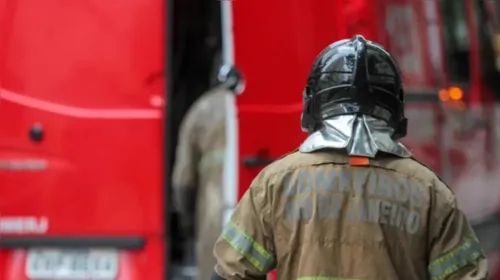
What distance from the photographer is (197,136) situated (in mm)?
4793

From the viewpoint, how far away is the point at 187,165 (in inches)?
189

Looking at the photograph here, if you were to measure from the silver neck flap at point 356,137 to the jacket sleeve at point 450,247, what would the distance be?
6.7 inches

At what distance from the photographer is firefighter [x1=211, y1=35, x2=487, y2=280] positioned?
8.30 feet

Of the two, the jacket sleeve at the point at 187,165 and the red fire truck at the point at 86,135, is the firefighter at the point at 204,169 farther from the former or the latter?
the red fire truck at the point at 86,135

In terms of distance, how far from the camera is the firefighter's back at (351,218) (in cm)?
253

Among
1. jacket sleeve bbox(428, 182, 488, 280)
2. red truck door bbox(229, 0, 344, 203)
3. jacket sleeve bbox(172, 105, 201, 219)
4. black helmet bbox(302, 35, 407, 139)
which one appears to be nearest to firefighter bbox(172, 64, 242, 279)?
jacket sleeve bbox(172, 105, 201, 219)

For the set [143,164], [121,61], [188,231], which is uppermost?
[121,61]

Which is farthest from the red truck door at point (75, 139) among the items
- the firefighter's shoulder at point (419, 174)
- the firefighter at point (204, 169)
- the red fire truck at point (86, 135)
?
the firefighter's shoulder at point (419, 174)

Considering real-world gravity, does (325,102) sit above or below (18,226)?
above

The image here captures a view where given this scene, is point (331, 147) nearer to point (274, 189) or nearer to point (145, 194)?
point (274, 189)

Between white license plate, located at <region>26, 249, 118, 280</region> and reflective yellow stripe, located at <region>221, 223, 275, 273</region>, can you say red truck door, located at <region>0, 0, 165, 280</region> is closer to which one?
white license plate, located at <region>26, 249, 118, 280</region>

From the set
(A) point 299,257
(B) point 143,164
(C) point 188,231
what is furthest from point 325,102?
(C) point 188,231

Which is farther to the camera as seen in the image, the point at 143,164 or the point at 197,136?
the point at 197,136

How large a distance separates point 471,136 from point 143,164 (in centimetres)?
154
